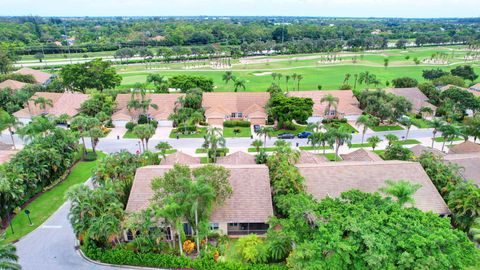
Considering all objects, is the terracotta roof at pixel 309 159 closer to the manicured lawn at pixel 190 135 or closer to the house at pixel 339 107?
the manicured lawn at pixel 190 135

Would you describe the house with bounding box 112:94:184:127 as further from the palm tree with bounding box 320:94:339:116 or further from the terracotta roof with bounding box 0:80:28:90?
the palm tree with bounding box 320:94:339:116

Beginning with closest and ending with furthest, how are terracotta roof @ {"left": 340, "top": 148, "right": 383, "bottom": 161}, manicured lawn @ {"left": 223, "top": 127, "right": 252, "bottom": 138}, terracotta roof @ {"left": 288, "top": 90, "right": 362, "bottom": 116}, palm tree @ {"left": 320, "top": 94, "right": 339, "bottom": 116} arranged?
terracotta roof @ {"left": 340, "top": 148, "right": 383, "bottom": 161}, manicured lawn @ {"left": 223, "top": 127, "right": 252, "bottom": 138}, palm tree @ {"left": 320, "top": 94, "right": 339, "bottom": 116}, terracotta roof @ {"left": 288, "top": 90, "right": 362, "bottom": 116}

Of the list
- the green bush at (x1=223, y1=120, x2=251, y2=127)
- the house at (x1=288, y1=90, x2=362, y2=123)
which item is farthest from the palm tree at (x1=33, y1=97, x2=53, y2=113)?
the house at (x1=288, y1=90, x2=362, y2=123)

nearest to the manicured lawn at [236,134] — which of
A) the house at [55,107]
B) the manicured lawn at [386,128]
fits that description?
the manicured lawn at [386,128]

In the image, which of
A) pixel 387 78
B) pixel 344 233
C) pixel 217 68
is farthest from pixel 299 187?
pixel 217 68

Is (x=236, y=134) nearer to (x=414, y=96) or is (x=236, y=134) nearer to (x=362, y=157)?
(x=362, y=157)

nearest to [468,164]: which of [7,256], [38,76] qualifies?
[7,256]

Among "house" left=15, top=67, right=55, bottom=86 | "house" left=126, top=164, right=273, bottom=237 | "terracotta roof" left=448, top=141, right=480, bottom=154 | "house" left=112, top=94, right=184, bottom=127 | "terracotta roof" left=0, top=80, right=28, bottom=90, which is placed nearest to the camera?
"house" left=126, top=164, right=273, bottom=237
